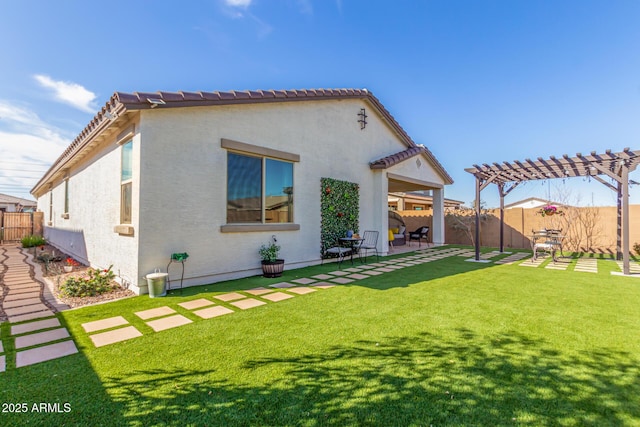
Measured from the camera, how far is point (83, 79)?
995 cm

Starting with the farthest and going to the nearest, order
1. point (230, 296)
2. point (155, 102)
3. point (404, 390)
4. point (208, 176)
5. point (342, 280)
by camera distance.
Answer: point (342, 280) < point (208, 176) < point (230, 296) < point (155, 102) < point (404, 390)

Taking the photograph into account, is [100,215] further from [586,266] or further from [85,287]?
[586,266]

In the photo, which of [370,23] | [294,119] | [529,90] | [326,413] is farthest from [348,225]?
[529,90]

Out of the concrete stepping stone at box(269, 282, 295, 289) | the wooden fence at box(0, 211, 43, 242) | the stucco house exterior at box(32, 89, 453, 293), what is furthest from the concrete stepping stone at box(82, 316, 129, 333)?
the wooden fence at box(0, 211, 43, 242)

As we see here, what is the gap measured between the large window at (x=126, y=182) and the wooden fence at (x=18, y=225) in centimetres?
1571

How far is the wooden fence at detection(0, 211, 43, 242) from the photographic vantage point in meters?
15.4

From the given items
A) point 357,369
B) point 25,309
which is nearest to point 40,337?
point 25,309

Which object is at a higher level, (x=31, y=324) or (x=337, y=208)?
(x=337, y=208)

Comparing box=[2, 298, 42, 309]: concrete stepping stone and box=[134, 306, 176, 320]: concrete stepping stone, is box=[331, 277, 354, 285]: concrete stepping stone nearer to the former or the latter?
box=[134, 306, 176, 320]: concrete stepping stone

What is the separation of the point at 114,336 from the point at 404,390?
325 centimetres

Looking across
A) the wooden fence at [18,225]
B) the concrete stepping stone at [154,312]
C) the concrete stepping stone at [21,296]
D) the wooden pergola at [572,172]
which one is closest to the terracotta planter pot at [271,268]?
the concrete stepping stone at [154,312]

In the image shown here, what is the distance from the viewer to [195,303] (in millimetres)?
4574

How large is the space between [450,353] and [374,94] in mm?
9586

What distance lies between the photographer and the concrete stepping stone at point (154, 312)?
3971 millimetres
